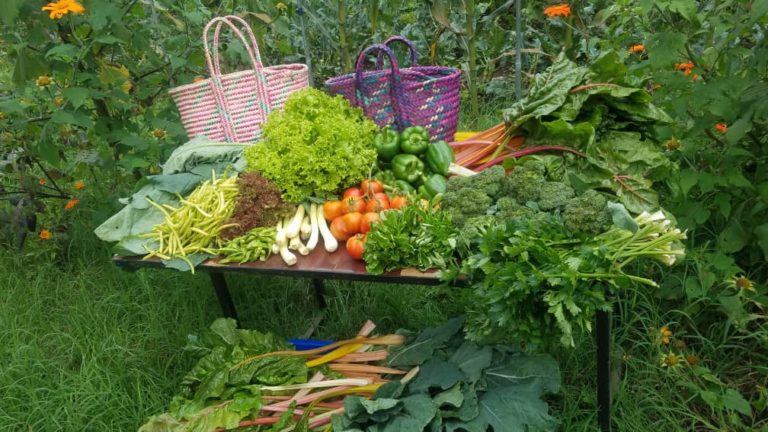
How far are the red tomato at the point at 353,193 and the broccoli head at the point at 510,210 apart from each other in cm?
63

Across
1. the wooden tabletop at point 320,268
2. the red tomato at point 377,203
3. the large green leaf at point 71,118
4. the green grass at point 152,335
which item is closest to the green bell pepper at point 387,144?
the red tomato at point 377,203

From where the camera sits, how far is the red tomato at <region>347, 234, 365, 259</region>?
7.47ft

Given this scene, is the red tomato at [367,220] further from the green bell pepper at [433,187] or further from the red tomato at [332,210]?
the green bell pepper at [433,187]

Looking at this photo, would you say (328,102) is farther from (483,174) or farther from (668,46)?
(668,46)

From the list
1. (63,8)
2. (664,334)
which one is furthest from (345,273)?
(63,8)

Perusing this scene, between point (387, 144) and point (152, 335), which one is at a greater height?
point (387, 144)

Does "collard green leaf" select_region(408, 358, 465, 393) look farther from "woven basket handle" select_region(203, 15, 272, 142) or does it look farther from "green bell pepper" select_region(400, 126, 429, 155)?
"woven basket handle" select_region(203, 15, 272, 142)

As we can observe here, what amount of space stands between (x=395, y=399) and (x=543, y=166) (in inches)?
42.1

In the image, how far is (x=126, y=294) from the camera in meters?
3.73

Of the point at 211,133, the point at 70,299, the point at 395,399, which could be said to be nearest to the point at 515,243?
the point at 395,399

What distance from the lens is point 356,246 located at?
2.29m

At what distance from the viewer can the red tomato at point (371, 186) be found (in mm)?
2602

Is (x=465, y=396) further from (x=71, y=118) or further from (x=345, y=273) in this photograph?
(x=71, y=118)

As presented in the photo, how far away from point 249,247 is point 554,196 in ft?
3.89
